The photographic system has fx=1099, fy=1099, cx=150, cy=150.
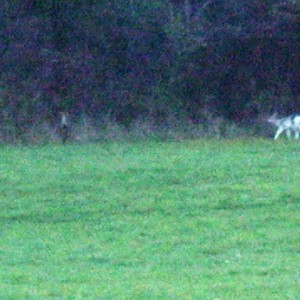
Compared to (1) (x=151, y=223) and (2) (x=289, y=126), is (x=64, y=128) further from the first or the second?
(1) (x=151, y=223)

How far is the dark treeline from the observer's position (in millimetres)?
28344

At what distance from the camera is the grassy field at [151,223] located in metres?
9.71

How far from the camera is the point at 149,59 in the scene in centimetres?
2906

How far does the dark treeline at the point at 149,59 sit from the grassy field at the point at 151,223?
23.0ft

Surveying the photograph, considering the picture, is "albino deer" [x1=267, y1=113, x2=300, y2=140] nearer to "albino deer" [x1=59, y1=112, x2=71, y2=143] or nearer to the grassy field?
the grassy field

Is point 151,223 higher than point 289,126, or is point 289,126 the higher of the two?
point 151,223

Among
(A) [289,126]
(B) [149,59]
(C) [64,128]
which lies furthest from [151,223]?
(B) [149,59]

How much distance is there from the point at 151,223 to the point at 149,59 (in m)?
15.7

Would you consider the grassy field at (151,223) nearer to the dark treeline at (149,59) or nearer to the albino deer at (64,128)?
the albino deer at (64,128)

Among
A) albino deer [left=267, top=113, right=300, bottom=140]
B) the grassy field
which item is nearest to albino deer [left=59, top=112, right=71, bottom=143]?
the grassy field

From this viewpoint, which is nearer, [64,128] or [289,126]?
[64,128]

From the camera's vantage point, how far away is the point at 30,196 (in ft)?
52.1

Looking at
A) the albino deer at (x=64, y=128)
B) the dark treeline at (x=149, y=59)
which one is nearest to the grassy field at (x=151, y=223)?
the albino deer at (x=64, y=128)

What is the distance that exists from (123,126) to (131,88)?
97.1 inches
